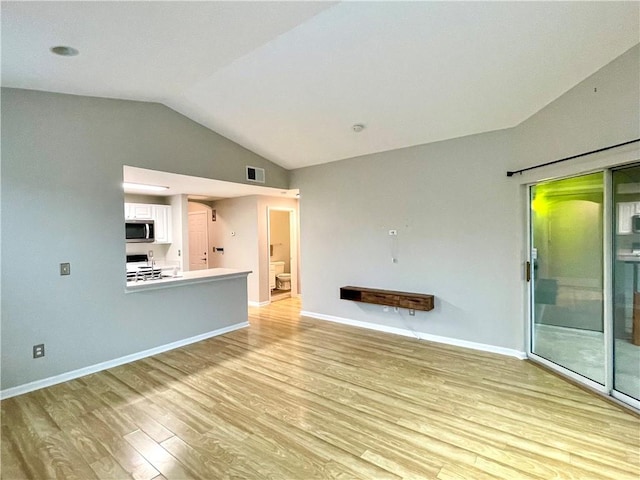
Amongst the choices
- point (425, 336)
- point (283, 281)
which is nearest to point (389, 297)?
point (425, 336)

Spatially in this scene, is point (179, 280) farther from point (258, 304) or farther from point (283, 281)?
point (283, 281)

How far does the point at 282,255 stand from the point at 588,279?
260 inches

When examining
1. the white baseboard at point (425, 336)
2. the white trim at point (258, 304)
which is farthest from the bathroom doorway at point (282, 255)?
the white baseboard at point (425, 336)

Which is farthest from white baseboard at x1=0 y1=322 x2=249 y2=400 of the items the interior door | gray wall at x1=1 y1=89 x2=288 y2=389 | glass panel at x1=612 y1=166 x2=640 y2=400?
glass panel at x1=612 y1=166 x2=640 y2=400

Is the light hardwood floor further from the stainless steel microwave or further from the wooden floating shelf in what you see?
the stainless steel microwave

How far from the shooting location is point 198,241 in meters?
7.84

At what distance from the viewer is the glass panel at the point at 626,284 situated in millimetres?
2750

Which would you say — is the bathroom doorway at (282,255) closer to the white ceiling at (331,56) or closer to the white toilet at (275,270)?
the white toilet at (275,270)

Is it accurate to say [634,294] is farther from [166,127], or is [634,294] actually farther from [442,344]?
[166,127]

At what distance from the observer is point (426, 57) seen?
286 centimetres

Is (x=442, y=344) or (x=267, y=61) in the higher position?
(x=267, y=61)

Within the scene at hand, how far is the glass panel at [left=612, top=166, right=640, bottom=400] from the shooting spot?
9.02 ft

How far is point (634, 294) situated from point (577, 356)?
3.04 feet

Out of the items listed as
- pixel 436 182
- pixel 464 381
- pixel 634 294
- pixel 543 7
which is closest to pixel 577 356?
pixel 634 294
